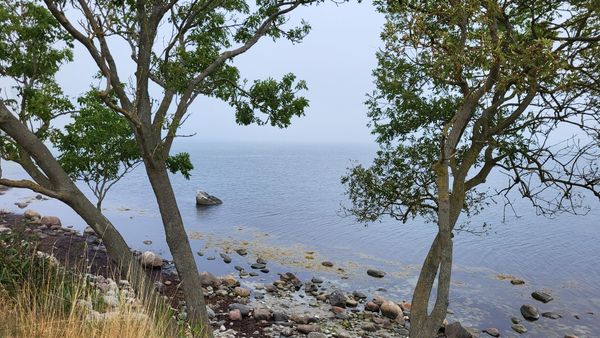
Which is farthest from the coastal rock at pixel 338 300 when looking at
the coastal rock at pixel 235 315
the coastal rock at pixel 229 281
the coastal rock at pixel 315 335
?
the coastal rock at pixel 235 315

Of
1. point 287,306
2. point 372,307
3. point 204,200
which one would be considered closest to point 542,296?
point 372,307

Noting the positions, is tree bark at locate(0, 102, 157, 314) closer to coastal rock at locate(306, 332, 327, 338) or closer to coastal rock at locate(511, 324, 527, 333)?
coastal rock at locate(306, 332, 327, 338)

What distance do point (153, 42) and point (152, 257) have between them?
14.1 m

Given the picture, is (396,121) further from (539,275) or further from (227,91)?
(539,275)

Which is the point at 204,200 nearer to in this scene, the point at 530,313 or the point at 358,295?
the point at 358,295

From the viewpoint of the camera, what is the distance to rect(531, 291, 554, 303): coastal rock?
19.7 meters

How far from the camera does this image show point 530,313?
Answer: 17.9 m

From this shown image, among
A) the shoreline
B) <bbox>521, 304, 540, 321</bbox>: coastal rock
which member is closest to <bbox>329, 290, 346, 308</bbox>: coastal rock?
the shoreline

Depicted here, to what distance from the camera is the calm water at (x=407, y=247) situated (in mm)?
19422

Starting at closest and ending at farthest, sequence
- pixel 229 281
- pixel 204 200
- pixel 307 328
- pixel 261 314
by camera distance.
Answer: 1. pixel 307 328
2. pixel 261 314
3. pixel 229 281
4. pixel 204 200

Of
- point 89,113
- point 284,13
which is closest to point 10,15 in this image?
point 89,113

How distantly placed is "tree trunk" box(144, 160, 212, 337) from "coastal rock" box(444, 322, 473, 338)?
10.00 m

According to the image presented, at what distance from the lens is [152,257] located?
20.5 m

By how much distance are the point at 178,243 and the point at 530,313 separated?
1585 centimetres
